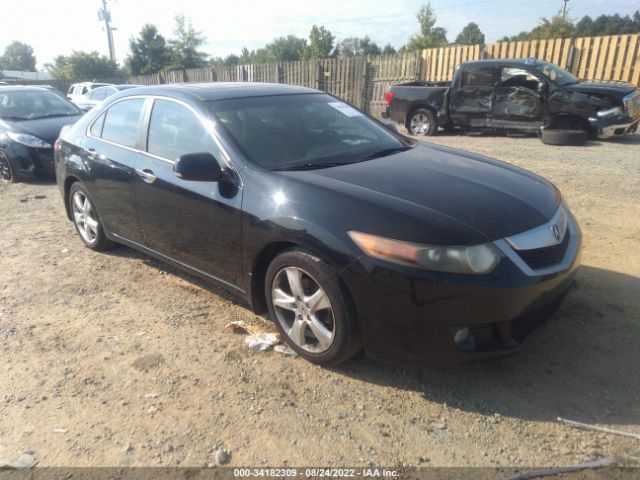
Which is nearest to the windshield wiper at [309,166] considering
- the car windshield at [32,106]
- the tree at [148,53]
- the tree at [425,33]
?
the car windshield at [32,106]

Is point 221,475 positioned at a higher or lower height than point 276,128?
lower

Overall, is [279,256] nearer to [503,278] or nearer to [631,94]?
[503,278]

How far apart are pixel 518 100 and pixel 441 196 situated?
9313 mm

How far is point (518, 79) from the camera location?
35.3ft

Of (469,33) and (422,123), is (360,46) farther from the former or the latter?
(422,123)

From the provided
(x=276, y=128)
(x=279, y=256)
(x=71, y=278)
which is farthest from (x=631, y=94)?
(x=71, y=278)

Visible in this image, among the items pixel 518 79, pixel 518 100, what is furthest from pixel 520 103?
pixel 518 79

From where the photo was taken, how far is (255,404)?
8.79 feet

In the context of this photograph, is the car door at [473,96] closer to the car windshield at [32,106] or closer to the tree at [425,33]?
the car windshield at [32,106]

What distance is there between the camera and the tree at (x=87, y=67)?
44.5 metres

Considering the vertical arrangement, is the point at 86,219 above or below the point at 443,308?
below

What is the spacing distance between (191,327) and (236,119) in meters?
1.51

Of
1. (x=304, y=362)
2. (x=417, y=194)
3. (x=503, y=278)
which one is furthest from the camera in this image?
(x=304, y=362)

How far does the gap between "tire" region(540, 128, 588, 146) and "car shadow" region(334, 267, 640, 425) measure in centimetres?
716
